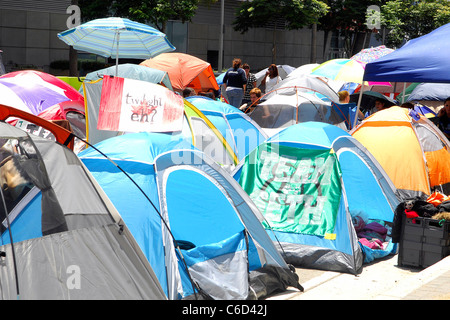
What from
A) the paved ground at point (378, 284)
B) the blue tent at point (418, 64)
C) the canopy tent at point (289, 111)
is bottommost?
the paved ground at point (378, 284)

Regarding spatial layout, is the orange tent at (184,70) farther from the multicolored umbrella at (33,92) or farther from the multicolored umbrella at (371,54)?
the multicolored umbrella at (33,92)

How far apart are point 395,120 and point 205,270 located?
505cm

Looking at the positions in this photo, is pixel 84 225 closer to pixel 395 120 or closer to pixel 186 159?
pixel 186 159

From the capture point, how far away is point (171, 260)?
204 inches

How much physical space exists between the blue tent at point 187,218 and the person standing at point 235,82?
7.64 metres

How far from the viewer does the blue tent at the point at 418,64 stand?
8562 mm

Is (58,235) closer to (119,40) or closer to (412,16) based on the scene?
(119,40)

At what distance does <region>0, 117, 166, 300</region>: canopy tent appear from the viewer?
3.71 metres

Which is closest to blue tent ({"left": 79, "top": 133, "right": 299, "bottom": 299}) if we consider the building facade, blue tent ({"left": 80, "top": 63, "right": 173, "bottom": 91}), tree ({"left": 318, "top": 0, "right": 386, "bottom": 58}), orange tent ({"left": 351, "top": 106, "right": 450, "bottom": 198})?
orange tent ({"left": 351, "top": 106, "right": 450, "bottom": 198})

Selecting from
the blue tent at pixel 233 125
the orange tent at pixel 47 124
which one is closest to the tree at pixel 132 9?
the blue tent at pixel 233 125

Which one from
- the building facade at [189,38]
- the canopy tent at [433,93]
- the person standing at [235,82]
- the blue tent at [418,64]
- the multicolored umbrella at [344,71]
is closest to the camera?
the blue tent at [418,64]

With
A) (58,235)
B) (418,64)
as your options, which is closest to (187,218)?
(58,235)

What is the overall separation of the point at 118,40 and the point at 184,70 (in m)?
5.31
